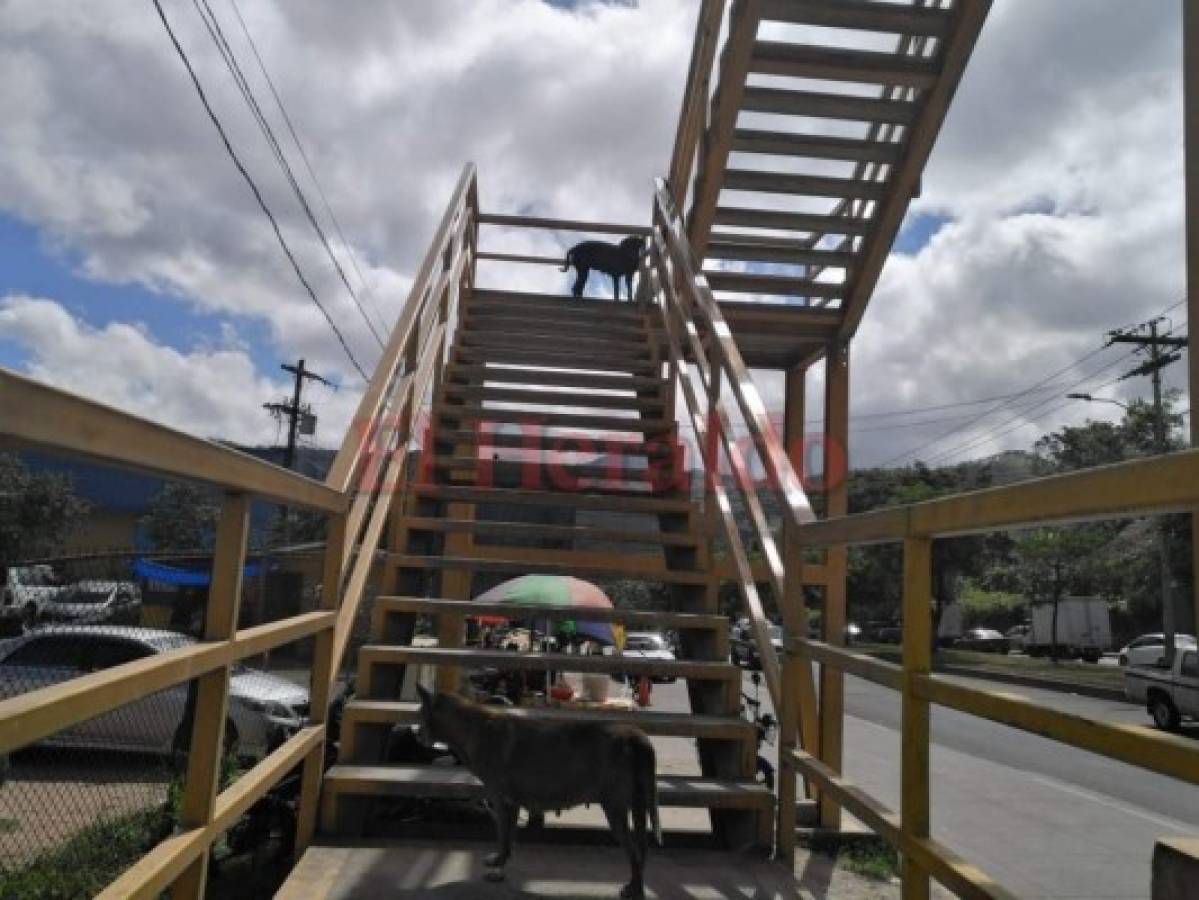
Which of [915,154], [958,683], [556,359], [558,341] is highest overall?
[915,154]

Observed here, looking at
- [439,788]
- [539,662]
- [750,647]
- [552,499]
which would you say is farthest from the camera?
[750,647]

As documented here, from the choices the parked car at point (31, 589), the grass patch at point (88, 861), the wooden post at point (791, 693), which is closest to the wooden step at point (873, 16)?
the wooden post at point (791, 693)

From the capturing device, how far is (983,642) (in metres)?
44.8

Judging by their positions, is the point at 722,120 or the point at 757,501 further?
the point at 722,120

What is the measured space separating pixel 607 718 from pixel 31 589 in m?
2.07

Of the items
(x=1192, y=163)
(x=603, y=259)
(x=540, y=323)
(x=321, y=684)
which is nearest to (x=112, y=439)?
(x=321, y=684)

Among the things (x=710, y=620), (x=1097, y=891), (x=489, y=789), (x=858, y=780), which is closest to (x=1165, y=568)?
(x=858, y=780)

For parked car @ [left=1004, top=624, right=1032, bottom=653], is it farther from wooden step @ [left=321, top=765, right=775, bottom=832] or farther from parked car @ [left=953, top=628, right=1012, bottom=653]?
wooden step @ [left=321, top=765, right=775, bottom=832]

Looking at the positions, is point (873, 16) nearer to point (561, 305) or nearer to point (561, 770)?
point (561, 305)

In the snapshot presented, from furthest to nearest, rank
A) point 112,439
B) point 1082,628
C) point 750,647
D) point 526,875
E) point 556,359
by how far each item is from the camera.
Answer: point 1082,628, point 750,647, point 556,359, point 526,875, point 112,439

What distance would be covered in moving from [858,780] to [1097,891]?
4.44 m

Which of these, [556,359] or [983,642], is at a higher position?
[556,359]

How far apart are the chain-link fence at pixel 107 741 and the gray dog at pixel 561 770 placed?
0.97 metres

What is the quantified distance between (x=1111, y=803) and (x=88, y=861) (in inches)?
385
